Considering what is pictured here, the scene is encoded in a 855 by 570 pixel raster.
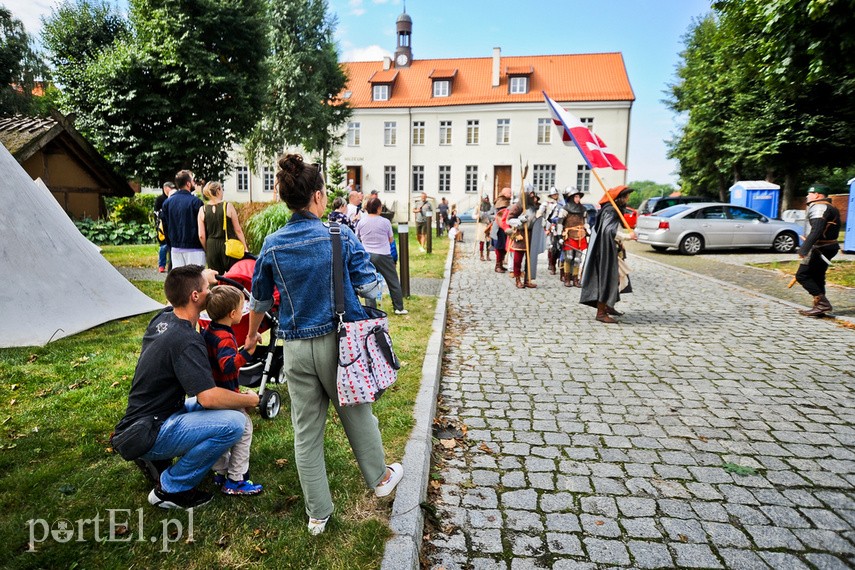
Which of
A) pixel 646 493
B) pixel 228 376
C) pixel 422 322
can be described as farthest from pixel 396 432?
pixel 422 322

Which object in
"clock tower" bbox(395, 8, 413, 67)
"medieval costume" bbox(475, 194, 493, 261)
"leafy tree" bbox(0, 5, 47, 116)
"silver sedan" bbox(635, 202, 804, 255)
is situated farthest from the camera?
"clock tower" bbox(395, 8, 413, 67)

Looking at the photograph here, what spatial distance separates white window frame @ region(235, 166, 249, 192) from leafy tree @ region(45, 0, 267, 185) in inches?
869

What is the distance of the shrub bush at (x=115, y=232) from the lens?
19561mm

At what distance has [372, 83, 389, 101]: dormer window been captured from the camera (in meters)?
46.3

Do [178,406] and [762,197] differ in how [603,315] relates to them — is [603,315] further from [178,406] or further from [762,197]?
[762,197]

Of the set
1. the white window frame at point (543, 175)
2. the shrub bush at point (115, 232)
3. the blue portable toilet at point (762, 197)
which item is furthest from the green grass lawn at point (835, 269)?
the white window frame at point (543, 175)

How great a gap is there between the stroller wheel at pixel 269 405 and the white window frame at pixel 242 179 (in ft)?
152

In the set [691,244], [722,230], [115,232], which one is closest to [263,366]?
[691,244]

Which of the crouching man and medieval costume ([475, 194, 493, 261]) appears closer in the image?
the crouching man

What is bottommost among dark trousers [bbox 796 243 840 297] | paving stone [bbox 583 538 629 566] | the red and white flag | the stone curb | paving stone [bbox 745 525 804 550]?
paving stone [bbox 583 538 629 566]

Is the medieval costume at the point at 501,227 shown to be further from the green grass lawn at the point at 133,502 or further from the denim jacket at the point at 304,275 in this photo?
the denim jacket at the point at 304,275

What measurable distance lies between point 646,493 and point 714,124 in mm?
32043

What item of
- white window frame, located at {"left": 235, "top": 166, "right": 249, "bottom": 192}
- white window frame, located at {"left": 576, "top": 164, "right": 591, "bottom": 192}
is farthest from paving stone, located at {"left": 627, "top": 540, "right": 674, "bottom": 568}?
white window frame, located at {"left": 235, "top": 166, "right": 249, "bottom": 192}

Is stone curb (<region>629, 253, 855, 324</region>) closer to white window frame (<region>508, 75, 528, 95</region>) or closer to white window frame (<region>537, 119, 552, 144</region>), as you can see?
white window frame (<region>537, 119, 552, 144</region>)
